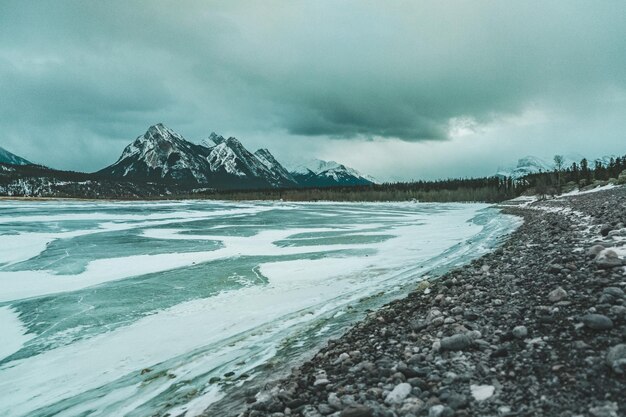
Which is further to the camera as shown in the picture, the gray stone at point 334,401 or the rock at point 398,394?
the gray stone at point 334,401

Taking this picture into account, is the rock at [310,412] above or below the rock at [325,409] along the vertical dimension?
below

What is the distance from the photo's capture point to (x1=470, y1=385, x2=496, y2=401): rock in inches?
161

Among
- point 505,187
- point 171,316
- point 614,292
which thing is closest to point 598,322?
point 614,292

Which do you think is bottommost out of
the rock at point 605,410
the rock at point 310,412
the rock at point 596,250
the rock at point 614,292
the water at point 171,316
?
the water at point 171,316

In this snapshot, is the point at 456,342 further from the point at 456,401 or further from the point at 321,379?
the point at 321,379

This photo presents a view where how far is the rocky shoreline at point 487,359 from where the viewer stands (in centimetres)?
388

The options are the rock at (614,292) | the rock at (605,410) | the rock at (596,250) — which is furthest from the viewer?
the rock at (596,250)

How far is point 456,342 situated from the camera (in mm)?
5480

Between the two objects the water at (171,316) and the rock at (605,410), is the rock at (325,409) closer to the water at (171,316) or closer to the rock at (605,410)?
the water at (171,316)

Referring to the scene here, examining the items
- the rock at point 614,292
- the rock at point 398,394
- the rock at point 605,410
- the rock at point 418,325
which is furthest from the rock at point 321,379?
the rock at point 614,292

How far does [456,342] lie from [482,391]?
4.22 ft

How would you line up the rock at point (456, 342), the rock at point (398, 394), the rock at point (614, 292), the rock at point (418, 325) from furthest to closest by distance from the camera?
the rock at point (418, 325) → the rock at point (614, 292) → the rock at point (456, 342) → the rock at point (398, 394)

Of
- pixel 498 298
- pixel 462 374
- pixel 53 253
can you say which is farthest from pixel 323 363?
pixel 53 253

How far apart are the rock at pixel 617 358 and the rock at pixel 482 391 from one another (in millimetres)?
1173
